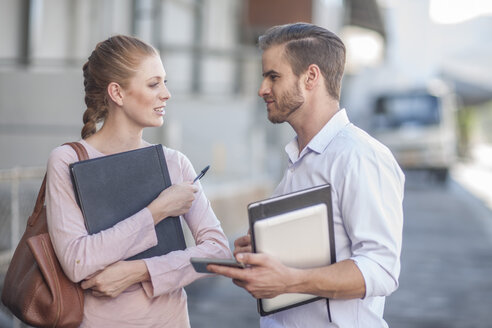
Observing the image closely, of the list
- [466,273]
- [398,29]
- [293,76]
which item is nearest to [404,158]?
[466,273]

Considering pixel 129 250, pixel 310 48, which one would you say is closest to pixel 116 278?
pixel 129 250

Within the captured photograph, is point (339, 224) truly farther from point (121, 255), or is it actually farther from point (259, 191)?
point (259, 191)

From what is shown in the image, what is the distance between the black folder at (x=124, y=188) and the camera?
1.95 meters

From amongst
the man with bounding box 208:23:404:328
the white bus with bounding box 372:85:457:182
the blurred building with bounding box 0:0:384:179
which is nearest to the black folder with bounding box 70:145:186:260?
the man with bounding box 208:23:404:328

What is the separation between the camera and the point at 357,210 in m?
1.84

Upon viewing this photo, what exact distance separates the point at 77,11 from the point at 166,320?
28.3 ft

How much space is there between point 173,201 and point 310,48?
25.3 inches

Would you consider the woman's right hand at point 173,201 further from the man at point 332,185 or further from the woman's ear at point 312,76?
the woman's ear at point 312,76

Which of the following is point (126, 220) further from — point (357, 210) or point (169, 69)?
point (169, 69)

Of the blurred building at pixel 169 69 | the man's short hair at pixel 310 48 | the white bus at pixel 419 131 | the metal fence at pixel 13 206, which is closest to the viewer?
the man's short hair at pixel 310 48

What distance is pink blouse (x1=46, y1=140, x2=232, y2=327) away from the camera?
190 centimetres

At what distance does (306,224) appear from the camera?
1.81 meters

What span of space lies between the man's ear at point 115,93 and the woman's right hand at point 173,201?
333 millimetres

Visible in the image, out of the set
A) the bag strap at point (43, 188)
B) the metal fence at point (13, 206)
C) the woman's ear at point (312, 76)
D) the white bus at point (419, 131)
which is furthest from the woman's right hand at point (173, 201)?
the white bus at point (419, 131)
